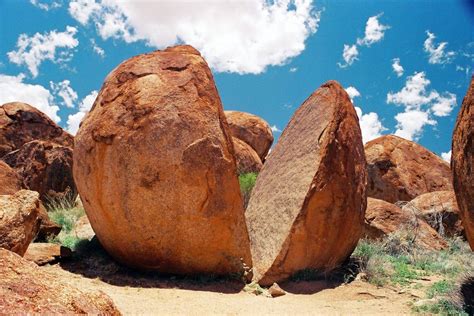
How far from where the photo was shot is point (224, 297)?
Answer: 245 inches

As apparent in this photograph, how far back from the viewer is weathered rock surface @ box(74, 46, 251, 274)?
21.8 feet

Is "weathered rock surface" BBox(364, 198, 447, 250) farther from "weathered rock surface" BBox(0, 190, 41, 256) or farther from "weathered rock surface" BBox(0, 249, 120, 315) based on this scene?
"weathered rock surface" BBox(0, 249, 120, 315)

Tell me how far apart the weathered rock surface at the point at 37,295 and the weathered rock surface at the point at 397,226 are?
7.61 meters

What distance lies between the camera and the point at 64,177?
12688mm

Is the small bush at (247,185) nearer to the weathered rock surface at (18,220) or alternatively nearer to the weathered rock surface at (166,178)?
the weathered rock surface at (166,178)

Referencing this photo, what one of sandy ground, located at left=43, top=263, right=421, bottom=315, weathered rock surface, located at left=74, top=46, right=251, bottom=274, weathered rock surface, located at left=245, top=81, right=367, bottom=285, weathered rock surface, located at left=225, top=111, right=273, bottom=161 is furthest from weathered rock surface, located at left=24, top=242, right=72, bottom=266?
weathered rock surface, located at left=225, top=111, right=273, bottom=161

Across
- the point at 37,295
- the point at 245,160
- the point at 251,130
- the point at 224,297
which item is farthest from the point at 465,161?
the point at 251,130

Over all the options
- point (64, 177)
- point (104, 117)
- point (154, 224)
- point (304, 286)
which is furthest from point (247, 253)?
point (64, 177)

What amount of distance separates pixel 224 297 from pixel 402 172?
10596mm

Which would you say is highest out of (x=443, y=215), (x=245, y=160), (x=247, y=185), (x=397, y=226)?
(x=245, y=160)

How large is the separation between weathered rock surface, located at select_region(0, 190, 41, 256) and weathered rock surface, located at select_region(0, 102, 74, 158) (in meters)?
9.98

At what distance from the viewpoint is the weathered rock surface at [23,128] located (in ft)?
51.1

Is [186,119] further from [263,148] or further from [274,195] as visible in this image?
[263,148]

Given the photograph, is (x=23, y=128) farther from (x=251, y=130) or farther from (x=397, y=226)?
(x=397, y=226)
